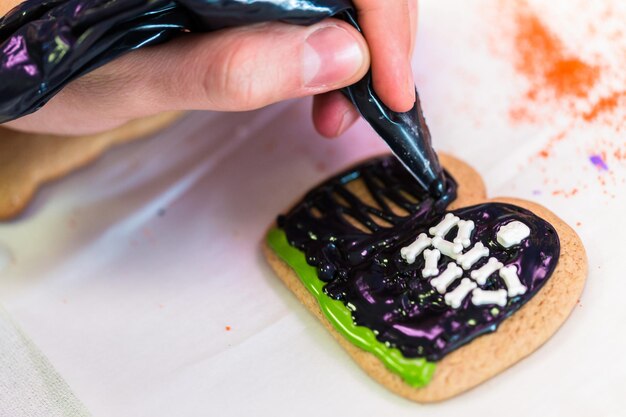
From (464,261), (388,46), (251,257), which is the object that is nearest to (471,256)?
(464,261)

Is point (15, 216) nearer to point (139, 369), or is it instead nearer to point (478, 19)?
point (139, 369)

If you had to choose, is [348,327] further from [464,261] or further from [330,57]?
[330,57]

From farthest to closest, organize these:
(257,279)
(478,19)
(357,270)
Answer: (478,19), (257,279), (357,270)

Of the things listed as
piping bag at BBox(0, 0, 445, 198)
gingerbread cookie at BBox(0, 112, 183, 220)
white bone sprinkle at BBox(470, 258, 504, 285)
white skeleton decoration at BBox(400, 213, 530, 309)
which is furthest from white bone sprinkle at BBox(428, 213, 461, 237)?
gingerbread cookie at BBox(0, 112, 183, 220)

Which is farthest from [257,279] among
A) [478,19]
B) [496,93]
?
[478,19]

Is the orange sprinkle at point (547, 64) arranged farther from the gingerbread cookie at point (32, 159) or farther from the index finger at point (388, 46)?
the gingerbread cookie at point (32, 159)

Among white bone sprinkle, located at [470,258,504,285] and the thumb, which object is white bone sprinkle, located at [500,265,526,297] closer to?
white bone sprinkle, located at [470,258,504,285]
